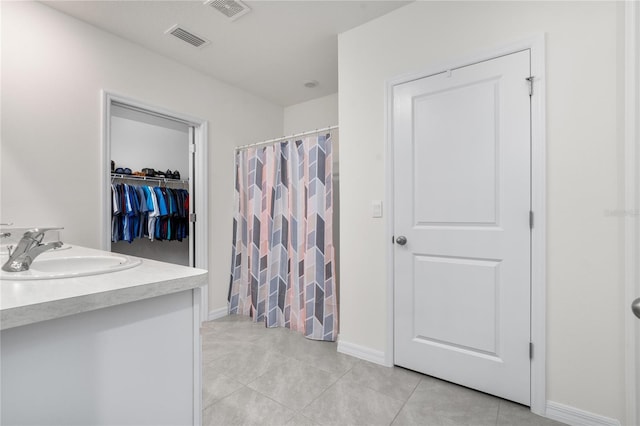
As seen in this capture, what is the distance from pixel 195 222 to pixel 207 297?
0.77 meters

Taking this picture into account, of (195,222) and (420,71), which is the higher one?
(420,71)

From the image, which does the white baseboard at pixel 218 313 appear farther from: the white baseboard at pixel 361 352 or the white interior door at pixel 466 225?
the white interior door at pixel 466 225

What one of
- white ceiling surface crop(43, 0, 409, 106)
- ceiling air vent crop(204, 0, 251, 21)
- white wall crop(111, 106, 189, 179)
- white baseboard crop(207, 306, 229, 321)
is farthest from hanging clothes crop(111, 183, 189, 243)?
ceiling air vent crop(204, 0, 251, 21)

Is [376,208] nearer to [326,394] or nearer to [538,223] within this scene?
[538,223]

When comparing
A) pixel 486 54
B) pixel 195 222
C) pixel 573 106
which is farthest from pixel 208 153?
pixel 573 106

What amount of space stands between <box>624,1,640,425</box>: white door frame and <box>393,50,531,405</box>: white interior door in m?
0.42

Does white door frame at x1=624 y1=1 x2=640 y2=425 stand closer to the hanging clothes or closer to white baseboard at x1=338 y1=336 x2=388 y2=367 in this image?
white baseboard at x1=338 y1=336 x2=388 y2=367

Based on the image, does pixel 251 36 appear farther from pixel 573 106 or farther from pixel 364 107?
pixel 573 106

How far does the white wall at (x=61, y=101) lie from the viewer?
6.05ft

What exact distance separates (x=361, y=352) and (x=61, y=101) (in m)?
2.76

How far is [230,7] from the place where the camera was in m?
2.00

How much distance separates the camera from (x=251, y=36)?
2340 millimetres

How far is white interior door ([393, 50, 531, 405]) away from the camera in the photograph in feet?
5.29

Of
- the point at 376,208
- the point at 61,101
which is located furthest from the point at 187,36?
the point at 376,208
